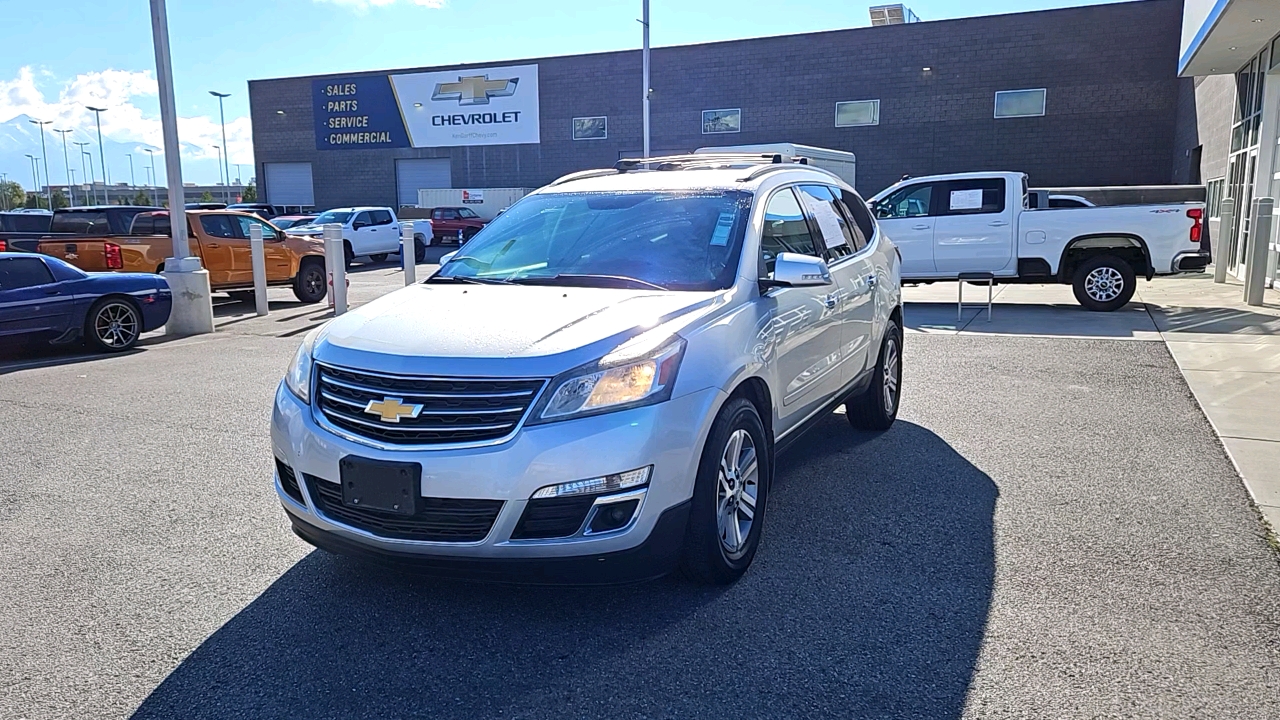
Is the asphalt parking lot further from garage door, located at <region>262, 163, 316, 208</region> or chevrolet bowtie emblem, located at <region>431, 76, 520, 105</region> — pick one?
garage door, located at <region>262, 163, 316, 208</region>

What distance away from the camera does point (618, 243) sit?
4.71 m

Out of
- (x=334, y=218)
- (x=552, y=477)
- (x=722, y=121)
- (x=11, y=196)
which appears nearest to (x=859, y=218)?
(x=552, y=477)

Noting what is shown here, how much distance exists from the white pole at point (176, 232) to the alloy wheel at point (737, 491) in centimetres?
1010

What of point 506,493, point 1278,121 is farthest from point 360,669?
point 1278,121

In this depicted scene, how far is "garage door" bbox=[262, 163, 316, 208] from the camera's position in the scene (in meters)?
45.1

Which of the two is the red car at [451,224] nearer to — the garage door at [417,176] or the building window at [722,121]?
the garage door at [417,176]

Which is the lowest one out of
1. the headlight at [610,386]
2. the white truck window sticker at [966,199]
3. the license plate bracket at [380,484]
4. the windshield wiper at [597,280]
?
the license plate bracket at [380,484]

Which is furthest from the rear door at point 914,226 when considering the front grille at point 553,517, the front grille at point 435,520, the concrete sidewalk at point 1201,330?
the front grille at point 435,520

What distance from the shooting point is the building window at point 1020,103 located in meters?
31.1

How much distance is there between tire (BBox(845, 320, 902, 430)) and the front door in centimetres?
809

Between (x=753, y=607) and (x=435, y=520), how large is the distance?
4.34 ft

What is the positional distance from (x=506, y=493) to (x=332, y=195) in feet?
143

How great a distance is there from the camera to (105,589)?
4.07m

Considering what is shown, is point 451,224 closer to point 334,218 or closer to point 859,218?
point 334,218
